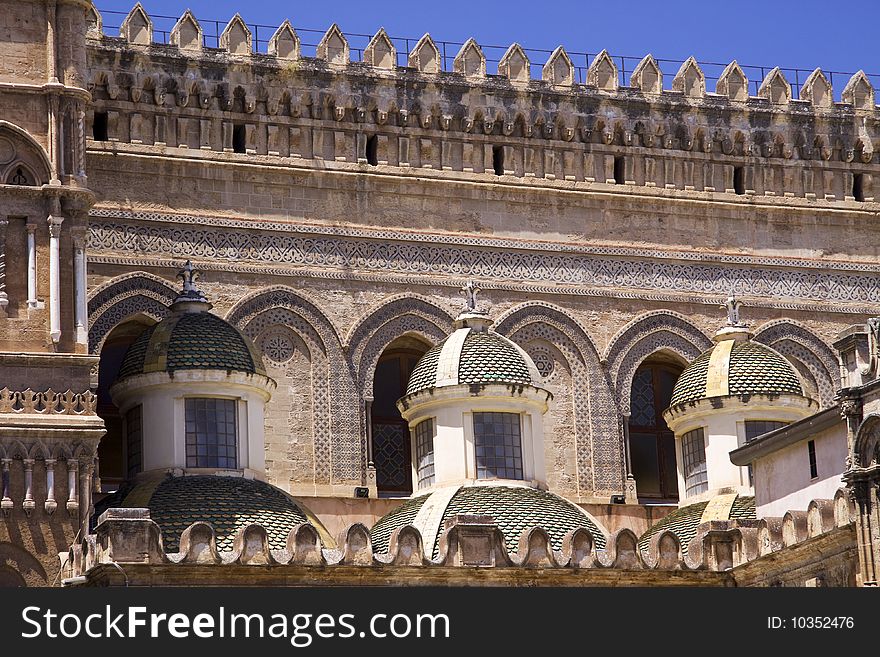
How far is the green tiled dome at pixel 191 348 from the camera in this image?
2891 cm

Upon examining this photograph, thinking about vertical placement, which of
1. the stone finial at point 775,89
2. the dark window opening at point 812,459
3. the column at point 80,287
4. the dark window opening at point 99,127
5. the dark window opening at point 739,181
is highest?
the stone finial at point 775,89

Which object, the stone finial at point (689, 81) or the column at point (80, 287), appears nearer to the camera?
the column at point (80, 287)

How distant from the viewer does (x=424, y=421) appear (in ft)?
98.7

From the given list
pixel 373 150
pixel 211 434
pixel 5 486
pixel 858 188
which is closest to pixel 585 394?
pixel 373 150

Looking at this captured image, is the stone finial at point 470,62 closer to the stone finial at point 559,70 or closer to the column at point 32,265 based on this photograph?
the stone finial at point 559,70

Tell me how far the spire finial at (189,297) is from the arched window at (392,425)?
314 centimetres

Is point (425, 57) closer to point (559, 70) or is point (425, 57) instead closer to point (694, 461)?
point (559, 70)

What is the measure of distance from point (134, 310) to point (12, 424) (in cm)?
441

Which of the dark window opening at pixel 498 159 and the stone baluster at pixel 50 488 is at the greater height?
the dark window opening at pixel 498 159

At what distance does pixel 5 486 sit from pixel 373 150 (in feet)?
27.2

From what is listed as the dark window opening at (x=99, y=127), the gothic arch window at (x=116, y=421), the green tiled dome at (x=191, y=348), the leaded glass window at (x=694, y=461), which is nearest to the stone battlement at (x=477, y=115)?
the dark window opening at (x=99, y=127)

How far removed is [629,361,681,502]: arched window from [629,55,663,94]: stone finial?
3878 millimetres
